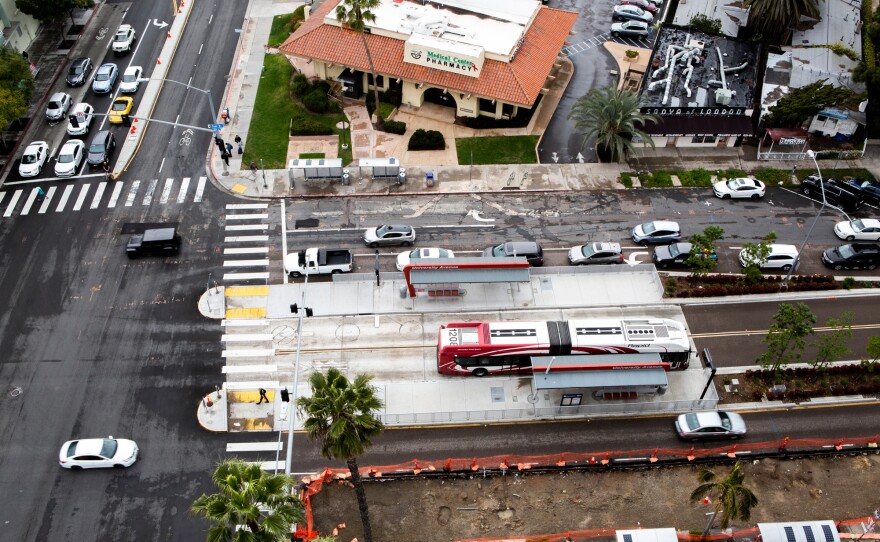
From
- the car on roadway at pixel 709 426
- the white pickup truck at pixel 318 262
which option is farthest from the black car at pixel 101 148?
the car on roadway at pixel 709 426

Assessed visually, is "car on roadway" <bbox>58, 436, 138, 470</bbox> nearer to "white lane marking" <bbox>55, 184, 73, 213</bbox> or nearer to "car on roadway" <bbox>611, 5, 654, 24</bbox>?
"white lane marking" <bbox>55, 184, 73, 213</bbox>

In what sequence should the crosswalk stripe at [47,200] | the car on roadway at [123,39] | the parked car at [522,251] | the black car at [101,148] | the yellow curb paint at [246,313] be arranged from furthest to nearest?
the car on roadway at [123,39] < the black car at [101,148] < the crosswalk stripe at [47,200] < the parked car at [522,251] < the yellow curb paint at [246,313]

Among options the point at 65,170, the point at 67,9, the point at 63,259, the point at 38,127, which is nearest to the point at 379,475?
the point at 63,259

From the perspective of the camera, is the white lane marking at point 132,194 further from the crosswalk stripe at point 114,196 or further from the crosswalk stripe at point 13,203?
Result: the crosswalk stripe at point 13,203

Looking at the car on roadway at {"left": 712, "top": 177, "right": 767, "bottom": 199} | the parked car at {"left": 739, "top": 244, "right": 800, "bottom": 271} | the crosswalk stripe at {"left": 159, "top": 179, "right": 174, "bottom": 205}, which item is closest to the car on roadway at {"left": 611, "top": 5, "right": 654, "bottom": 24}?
the car on roadway at {"left": 712, "top": 177, "right": 767, "bottom": 199}

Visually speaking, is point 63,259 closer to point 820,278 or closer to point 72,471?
point 72,471

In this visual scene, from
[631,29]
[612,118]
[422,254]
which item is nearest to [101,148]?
[422,254]
